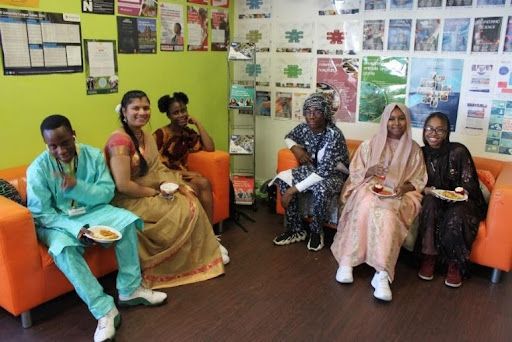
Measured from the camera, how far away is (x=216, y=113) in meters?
Answer: 4.18

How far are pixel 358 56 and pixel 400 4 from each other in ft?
1.61

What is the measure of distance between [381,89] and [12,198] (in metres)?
2.72

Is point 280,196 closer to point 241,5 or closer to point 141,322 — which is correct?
point 141,322

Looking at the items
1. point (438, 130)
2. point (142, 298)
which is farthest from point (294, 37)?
point (142, 298)

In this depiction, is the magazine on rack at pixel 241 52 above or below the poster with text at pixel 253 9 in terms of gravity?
below

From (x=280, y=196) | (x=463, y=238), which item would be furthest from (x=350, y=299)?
(x=280, y=196)

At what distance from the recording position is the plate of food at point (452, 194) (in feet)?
8.94

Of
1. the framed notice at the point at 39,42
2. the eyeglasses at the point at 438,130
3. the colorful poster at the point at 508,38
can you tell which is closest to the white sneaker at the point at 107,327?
the framed notice at the point at 39,42

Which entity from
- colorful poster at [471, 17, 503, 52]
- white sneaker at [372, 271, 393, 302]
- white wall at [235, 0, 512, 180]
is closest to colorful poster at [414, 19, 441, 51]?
white wall at [235, 0, 512, 180]

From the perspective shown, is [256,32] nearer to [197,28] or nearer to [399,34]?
[197,28]

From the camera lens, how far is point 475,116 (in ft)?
10.8

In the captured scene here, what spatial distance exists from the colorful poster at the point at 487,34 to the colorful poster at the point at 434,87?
16 cm

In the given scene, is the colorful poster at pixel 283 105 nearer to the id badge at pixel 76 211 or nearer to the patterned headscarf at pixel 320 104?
the patterned headscarf at pixel 320 104

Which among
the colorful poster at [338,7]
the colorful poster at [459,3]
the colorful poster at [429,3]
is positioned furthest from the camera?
the colorful poster at [338,7]
